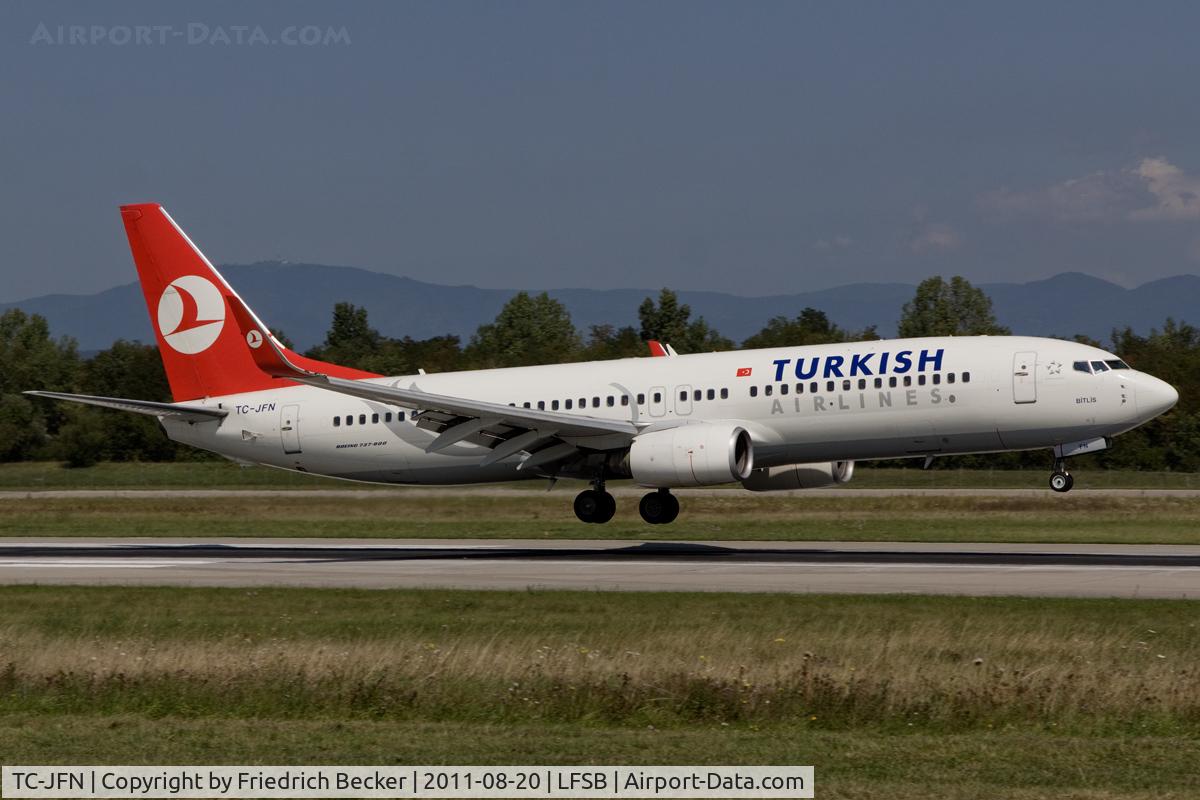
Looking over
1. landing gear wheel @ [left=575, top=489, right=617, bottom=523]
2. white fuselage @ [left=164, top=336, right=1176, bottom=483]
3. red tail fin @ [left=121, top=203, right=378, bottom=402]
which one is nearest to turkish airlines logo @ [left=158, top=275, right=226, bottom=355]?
red tail fin @ [left=121, top=203, right=378, bottom=402]

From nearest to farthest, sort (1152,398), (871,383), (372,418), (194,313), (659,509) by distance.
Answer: (1152,398), (871,383), (659,509), (372,418), (194,313)

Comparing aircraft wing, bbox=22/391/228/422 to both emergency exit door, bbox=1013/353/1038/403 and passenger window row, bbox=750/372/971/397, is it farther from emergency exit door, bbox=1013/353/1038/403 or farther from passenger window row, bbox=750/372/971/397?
emergency exit door, bbox=1013/353/1038/403

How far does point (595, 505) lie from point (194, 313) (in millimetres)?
13082

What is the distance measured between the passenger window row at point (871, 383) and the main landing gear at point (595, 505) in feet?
18.4

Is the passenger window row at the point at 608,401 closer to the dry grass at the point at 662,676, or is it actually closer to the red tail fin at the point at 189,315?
the red tail fin at the point at 189,315

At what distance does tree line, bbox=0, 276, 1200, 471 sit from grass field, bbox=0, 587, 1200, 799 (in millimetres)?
53543

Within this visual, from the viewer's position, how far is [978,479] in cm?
6781

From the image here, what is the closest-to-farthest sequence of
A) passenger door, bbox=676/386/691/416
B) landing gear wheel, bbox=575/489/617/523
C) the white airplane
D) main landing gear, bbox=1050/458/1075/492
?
main landing gear, bbox=1050/458/1075/492 < the white airplane < passenger door, bbox=676/386/691/416 < landing gear wheel, bbox=575/489/617/523

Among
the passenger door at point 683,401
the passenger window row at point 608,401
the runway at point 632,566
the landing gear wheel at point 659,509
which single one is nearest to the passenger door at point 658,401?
the passenger window row at point 608,401

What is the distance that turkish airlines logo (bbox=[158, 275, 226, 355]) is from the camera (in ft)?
142

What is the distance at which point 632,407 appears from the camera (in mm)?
39125

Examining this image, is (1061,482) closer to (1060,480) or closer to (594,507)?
(1060,480)

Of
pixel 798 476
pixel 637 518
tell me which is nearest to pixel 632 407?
pixel 798 476

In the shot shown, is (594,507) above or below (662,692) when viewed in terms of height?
above
